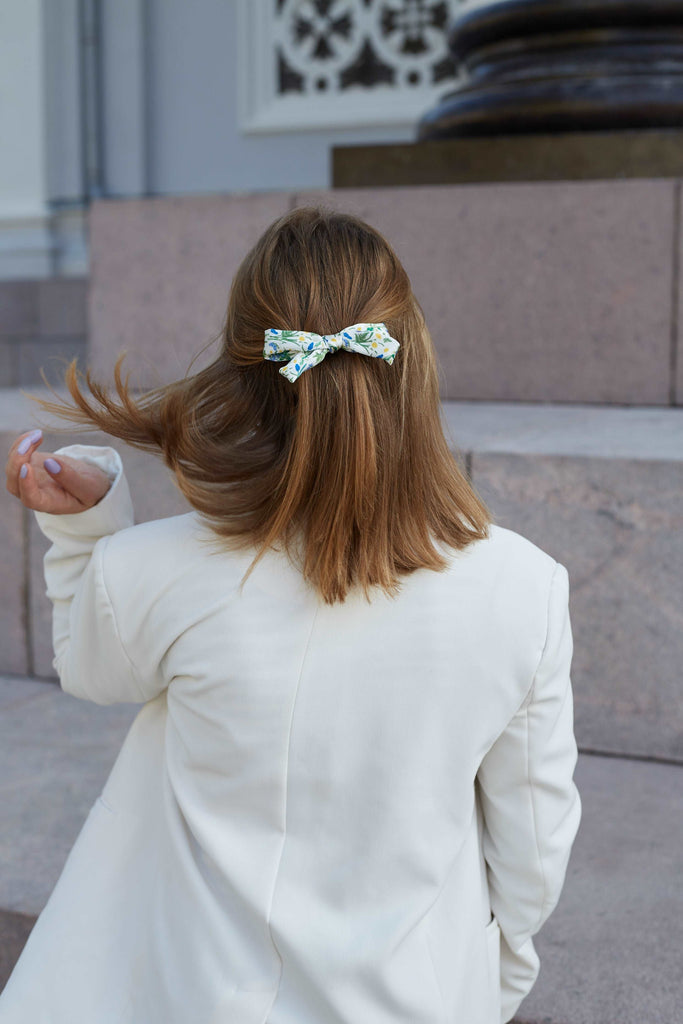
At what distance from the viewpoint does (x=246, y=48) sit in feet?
21.7

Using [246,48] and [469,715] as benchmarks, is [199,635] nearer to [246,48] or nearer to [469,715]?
[469,715]

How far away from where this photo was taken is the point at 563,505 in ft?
7.99

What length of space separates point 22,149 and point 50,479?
629cm

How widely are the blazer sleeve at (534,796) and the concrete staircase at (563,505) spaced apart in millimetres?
352

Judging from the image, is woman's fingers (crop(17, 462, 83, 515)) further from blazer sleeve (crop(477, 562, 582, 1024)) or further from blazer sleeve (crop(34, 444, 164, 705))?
blazer sleeve (crop(477, 562, 582, 1024))

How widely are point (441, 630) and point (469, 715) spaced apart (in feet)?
0.30

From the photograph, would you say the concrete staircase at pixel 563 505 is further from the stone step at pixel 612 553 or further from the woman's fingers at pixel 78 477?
the woman's fingers at pixel 78 477

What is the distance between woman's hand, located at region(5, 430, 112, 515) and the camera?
1.27 meters

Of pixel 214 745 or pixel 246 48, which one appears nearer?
pixel 214 745

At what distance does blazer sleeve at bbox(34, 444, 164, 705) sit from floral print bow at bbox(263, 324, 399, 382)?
29 cm

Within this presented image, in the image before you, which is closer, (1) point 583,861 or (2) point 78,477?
(2) point 78,477

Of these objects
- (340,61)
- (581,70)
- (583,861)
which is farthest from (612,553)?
(340,61)

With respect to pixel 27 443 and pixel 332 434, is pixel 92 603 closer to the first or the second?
pixel 27 443

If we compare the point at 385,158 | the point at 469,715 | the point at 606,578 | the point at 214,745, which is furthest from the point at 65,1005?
the point at 385,158
